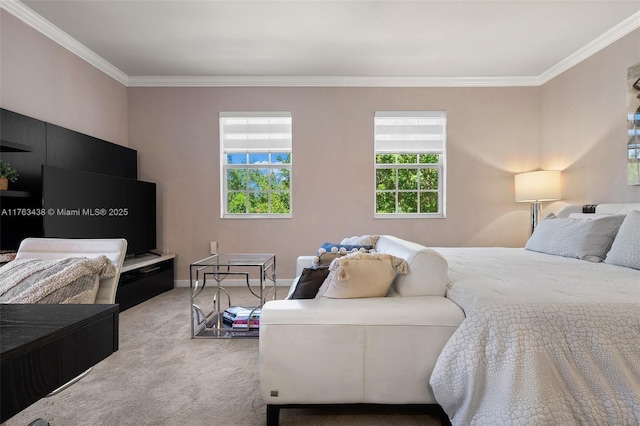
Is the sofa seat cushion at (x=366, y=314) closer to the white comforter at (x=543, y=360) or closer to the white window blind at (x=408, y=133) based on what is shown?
the white comforter at (x=543, y=360)

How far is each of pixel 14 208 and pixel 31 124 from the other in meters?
0.72

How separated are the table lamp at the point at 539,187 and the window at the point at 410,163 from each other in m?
0.95

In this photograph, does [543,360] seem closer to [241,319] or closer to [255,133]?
[241,319]

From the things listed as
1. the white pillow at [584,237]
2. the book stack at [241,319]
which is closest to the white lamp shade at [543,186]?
the white pillow at [584,237]

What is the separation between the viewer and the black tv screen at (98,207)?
9.30 ft

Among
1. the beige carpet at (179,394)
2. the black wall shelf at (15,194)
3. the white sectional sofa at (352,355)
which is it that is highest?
the black wall shelf at (15,194)

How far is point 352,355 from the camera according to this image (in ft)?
4.80

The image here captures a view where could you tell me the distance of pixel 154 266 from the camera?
155 inches

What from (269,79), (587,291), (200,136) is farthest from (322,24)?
(587,291)

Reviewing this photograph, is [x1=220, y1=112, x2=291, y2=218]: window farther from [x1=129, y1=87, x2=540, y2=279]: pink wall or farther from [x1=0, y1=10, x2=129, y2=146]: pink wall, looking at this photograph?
[x1=0, y1=10, x2=129, y2=146]: pink wall

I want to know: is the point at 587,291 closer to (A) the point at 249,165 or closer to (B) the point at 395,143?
(B) the point at 395,143

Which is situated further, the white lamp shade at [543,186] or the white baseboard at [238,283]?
the white baseboard at [238,283]

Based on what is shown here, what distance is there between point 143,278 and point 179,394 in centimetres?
220

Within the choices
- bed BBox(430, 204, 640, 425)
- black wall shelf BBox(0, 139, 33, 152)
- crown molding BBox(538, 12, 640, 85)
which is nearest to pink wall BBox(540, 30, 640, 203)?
crown molding BBox(538, 12, 640, 85)
